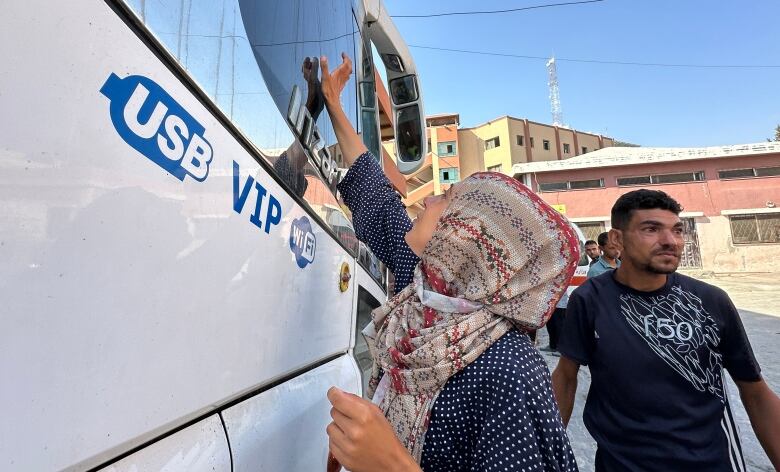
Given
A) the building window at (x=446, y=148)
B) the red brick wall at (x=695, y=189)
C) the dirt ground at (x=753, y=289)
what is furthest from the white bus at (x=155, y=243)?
the building window at (x=446, y=148)

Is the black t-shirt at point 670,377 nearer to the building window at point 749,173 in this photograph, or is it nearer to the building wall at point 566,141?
the building window at point 749,173

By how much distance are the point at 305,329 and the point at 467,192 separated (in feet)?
1.69

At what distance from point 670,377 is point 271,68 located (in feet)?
5.69

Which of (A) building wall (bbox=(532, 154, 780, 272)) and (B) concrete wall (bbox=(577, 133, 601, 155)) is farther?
(B) concrete wall (bbox=(577, 133, 601, 155))

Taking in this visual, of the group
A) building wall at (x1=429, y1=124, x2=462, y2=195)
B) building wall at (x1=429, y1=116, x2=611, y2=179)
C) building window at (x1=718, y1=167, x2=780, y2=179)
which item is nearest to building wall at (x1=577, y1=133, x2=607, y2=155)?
building wall at (x1=429, y1=116, x2=611, y2=179)

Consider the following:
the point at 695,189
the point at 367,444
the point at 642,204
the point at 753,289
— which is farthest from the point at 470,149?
the point at 367,444

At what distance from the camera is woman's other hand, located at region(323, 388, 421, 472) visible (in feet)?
2.24

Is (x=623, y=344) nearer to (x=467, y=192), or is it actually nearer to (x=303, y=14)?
(x=467, y=192)

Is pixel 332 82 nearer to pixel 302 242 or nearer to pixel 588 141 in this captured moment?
pixel 302 242

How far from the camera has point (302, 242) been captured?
0.98 meters

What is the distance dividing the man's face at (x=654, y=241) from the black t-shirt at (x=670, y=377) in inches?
4.7

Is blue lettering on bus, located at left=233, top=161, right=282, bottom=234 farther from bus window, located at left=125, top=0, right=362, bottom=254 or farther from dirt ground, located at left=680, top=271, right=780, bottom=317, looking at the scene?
dirt ground, located at left=680, top=271, right=780, bottom=317

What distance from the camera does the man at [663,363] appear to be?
4.92 feet

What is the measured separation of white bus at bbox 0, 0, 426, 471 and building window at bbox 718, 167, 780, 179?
2298cm
